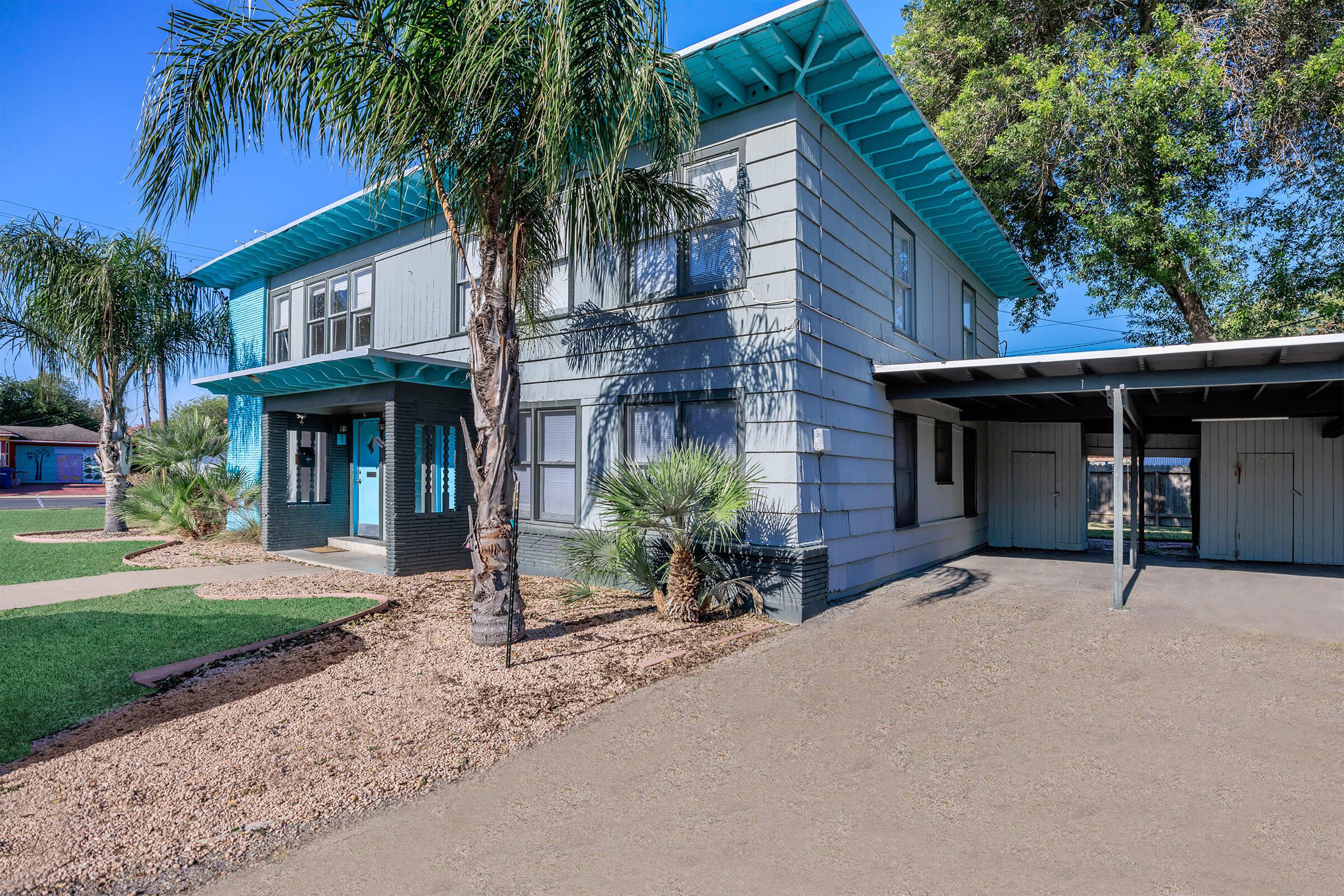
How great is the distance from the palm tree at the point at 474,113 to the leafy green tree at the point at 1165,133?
11.8m

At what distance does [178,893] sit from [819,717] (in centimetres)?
341

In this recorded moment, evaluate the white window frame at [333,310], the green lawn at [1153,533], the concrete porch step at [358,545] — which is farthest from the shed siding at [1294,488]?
the white window frame at [333,310]

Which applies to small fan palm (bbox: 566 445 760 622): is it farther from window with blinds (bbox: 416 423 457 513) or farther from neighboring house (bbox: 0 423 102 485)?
neighboring house (bbox: 0 423 102 485)

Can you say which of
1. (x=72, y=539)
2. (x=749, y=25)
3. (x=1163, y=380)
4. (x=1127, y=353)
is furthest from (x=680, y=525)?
(x=72, y=539)

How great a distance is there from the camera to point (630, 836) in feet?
10.1

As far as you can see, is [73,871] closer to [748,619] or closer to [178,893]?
[178,893]

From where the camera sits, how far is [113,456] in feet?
49.9

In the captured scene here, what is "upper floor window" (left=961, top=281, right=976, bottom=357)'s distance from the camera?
13.1 meters

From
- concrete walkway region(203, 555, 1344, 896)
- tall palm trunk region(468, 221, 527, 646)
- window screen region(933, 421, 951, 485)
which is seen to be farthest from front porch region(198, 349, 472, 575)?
window screen region(933, 421, 951, 485)

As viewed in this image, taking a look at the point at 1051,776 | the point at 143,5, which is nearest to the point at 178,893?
the point at 1051,776

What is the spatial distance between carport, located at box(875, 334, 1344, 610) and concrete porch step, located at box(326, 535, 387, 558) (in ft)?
27.2

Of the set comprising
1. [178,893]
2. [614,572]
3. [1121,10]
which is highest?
[1121,10]

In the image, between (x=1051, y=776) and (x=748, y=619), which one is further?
(x=748, y=619)

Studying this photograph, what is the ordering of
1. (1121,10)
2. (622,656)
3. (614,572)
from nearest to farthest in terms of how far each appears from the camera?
(622,656) → (614,572) → (1121,10)
